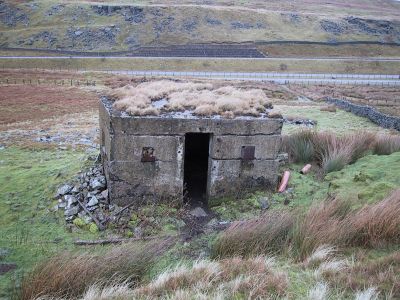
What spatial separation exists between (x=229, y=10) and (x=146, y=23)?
18852 mm

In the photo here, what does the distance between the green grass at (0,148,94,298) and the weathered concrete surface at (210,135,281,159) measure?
11.5 feet

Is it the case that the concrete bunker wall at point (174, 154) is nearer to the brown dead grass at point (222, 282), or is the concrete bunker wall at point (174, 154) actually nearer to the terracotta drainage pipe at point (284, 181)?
the terracotta drainage pipe at point (284, 181)

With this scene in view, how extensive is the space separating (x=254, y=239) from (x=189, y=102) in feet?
17.1

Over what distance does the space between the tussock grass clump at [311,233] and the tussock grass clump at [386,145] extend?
231 inches

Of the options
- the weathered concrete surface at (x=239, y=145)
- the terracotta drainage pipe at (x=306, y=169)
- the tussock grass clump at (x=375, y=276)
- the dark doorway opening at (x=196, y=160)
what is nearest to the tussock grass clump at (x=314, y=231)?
the tussock grass clump at (x=375, y=276)

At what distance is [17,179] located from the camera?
11.6 meters

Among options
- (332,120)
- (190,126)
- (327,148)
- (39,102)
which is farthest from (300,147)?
(39,102)

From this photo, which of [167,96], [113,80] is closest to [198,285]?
[167,96]

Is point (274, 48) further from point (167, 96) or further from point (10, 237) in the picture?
point (10, 237)

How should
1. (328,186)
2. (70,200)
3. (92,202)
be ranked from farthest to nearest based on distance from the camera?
(328,186) < (70,200) < (92,202)

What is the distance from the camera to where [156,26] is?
74.2 meters

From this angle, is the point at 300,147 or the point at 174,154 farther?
the point at 300,147

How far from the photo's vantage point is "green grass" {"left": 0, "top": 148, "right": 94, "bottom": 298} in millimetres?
7394

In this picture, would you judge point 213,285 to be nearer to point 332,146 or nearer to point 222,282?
A: point 222,282
